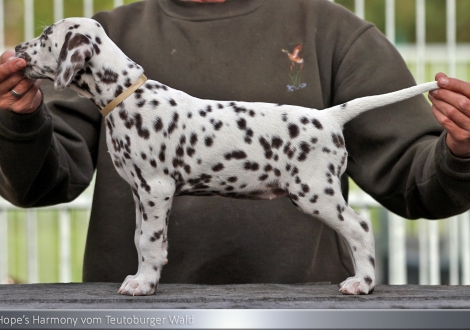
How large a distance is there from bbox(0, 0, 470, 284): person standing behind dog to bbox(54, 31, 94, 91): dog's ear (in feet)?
2.22

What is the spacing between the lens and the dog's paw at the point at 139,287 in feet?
7.19

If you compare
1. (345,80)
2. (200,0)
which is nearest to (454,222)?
(345,80)

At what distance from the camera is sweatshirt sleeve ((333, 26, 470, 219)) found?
262cm

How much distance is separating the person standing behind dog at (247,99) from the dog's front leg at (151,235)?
0.73 metres

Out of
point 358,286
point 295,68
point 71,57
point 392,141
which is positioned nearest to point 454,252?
point 392,141

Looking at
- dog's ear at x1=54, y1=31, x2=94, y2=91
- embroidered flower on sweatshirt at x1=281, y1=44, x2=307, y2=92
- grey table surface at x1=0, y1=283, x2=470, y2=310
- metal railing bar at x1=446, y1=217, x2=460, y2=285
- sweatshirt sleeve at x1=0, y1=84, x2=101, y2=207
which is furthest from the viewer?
metal railing bar at x1=446, y1=217, x2=460, y2=285

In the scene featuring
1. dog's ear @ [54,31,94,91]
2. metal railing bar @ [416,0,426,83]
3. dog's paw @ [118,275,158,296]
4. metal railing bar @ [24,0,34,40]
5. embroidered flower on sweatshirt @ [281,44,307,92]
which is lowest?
metal railing bar @ [416,0,426,83]

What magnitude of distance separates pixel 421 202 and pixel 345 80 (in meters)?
0.68

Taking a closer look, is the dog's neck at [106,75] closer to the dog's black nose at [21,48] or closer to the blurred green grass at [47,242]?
the dog's black nose at [21,48]

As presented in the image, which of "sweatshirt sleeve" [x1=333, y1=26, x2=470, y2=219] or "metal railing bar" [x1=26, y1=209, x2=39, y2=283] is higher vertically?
"sweatshirt sleeve" [x1=333, y1=26, x2=470, y2=219]

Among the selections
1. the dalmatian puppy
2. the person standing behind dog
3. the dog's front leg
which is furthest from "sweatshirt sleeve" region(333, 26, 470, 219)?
the dog's front leg

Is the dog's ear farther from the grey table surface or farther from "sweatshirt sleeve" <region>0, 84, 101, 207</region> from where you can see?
the grey table surface

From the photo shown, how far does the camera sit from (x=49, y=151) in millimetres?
2744

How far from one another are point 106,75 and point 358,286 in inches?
40.1
